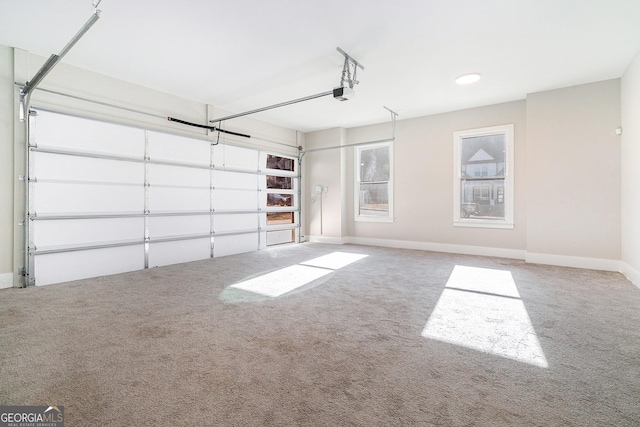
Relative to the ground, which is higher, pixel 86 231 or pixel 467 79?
pixel 467 79

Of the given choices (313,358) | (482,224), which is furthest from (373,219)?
(313,358)

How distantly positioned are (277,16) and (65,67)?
11.5ft

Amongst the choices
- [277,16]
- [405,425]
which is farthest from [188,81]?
[405,425]

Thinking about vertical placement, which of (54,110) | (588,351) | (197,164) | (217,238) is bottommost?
(588,351)

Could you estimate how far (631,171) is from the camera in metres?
4.38

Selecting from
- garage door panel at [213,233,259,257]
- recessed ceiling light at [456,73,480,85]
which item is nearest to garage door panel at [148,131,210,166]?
garage door panel at [213,233,259,257]

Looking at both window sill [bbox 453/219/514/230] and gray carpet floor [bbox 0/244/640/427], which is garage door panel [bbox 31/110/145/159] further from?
window sill [bbox 453/219/514/230]

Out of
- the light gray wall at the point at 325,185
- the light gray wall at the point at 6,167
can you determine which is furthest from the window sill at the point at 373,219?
the light gray wall at the point at 6,167

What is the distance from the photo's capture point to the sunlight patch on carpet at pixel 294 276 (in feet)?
12.8

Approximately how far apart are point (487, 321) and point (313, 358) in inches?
70.7

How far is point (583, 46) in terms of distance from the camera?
3.93m

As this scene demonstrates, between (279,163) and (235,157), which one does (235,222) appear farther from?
(279,163)

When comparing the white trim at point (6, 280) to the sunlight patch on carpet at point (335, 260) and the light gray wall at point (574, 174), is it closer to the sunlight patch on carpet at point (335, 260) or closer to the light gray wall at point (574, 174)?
the sunlight patch on carpet at point (335, 260)

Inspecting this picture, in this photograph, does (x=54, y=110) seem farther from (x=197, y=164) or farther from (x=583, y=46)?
(x=583, y=46)
